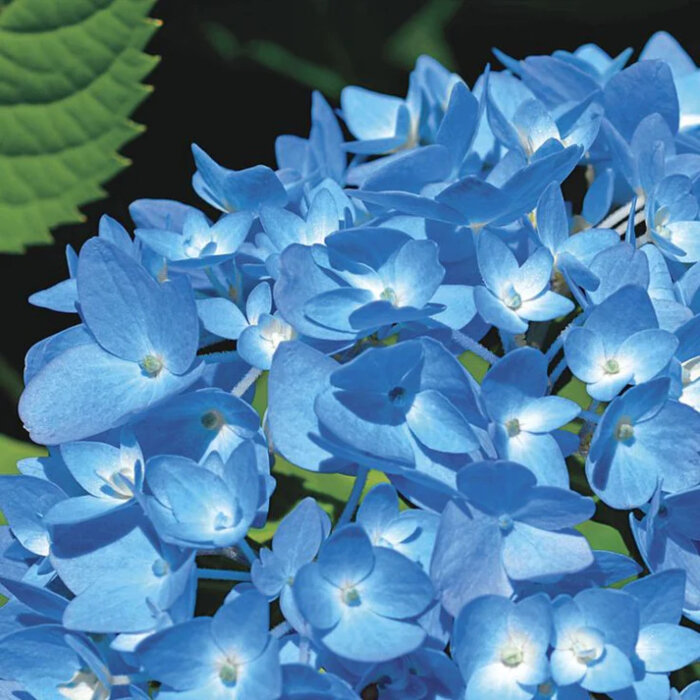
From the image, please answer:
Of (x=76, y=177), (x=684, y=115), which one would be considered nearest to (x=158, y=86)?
(x=76, y=177)

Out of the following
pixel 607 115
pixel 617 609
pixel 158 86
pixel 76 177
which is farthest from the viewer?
pixel 158 86

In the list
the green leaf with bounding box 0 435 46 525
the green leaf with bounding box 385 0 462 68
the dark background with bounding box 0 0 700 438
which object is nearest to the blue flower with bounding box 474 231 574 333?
the green leaf with bounding box 0 435 46 525

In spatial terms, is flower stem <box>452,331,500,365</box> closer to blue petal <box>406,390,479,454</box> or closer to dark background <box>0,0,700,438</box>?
blue petal <box>406,390,479,454</box>

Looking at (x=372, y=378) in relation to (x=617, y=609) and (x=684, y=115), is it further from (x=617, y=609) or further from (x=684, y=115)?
(x=684, y=115)

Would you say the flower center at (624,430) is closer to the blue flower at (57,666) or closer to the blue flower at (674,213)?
the blue flower at (674,213)

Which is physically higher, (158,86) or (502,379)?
(502,379)

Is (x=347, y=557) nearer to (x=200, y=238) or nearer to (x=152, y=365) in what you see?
(x=152, y=365)

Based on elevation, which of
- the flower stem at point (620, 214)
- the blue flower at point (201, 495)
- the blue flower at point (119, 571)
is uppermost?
the blue flower at point (201, 495)

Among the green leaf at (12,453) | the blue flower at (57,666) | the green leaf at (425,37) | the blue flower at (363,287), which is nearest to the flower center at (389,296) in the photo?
the blue flower at (363,287)
